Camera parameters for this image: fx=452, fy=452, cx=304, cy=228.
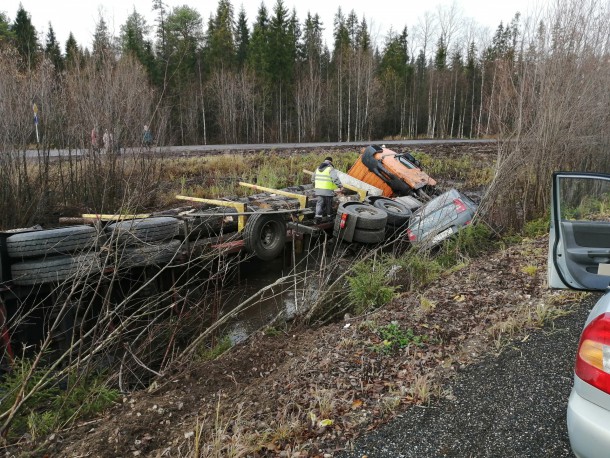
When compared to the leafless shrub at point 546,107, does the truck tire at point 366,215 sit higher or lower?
lower

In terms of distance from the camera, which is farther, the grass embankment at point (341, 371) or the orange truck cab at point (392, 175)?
the orange truck cab at point (392, 175)

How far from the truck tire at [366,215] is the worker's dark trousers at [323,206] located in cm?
61

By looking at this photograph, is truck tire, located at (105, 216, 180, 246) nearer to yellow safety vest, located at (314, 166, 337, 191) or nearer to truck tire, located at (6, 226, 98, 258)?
truck tire, located at (6, 226, 98, 258)

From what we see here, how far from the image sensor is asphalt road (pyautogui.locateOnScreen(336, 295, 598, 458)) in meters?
2.65

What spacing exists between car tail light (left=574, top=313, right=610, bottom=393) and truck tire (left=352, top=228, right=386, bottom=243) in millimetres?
6957

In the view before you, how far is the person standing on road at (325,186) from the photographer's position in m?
9.81

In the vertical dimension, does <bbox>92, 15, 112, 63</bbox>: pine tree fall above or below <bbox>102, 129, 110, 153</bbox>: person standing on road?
above

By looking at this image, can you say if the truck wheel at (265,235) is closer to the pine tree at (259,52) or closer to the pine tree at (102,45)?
the pine tree at (102,45)

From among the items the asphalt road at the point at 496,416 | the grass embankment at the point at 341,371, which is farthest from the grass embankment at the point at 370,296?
the asphalt road at the point at 496,416

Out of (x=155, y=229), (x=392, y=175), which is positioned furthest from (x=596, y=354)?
(x=392, y=175)

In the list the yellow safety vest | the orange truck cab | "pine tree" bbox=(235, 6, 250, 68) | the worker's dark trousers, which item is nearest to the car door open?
the yellow safety vest

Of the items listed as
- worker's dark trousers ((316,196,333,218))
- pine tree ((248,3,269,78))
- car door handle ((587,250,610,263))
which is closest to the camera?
car door handle ((587,250,610,263))

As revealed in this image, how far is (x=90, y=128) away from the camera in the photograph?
29.9ft

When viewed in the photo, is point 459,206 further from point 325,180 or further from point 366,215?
point 325,180
